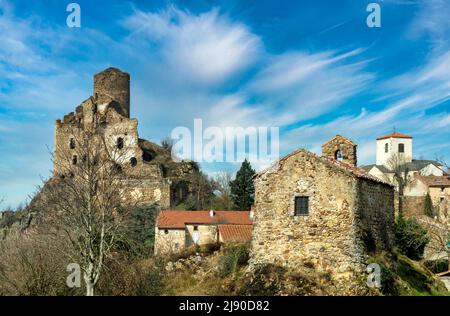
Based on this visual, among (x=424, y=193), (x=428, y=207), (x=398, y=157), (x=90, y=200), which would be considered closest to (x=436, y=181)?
(x=424, y=193)

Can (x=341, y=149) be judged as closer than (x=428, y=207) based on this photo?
Yes

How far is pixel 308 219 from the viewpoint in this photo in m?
18.5

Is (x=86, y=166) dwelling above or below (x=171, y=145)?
below

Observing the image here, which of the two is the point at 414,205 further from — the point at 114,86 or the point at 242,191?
the point at 114,86

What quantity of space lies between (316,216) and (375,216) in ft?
8.73

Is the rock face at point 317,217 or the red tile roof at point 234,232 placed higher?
the rock face at point 317,217

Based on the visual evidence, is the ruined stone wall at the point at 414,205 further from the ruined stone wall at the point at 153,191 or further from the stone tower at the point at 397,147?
the ruined stone wall at the point at 153,191

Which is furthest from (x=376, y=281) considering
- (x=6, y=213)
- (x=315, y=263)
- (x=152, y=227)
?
(x=6, y=213)

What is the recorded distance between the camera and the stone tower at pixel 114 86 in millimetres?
58969

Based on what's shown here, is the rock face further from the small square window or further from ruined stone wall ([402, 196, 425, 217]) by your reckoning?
ruined stone wall ([402, 196, 425, 217])

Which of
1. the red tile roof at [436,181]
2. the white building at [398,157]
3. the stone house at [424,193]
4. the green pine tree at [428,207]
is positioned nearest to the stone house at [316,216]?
the green pine tree at [428,207]

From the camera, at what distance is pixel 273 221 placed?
1902 centimetres
